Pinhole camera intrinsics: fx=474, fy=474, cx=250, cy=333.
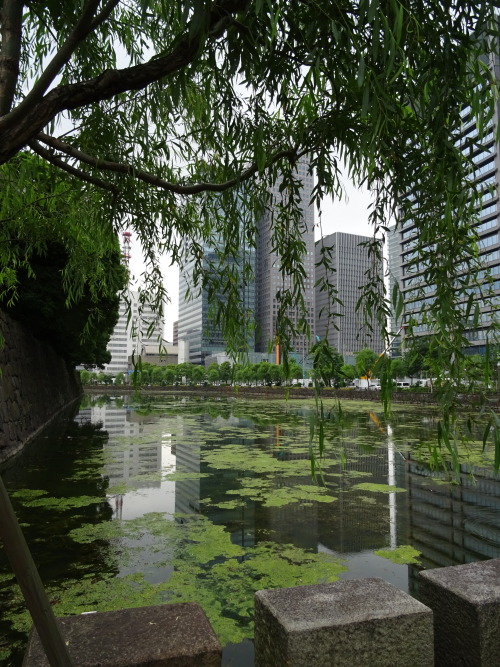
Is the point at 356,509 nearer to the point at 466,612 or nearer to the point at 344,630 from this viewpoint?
the point at 466,612

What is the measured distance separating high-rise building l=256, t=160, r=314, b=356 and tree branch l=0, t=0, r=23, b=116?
144 centimetres

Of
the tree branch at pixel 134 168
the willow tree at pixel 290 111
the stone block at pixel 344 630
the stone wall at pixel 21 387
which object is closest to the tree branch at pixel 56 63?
the willow tree at pixel 290 111

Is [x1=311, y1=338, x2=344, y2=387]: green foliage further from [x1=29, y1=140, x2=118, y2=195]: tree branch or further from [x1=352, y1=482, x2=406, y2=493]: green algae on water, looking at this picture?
[x1=352, y1=482, x2=406, y2=493]: green algae on water

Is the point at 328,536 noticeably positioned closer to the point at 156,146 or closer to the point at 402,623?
the point at 402,623

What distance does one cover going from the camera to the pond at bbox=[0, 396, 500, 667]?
3760mm

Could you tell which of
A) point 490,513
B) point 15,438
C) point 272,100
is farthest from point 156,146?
point 15,438

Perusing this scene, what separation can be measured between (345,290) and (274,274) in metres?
0.47

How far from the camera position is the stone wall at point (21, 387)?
418 inches

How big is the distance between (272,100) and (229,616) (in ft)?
11.1

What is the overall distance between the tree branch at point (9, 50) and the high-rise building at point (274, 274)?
1437 millimetres

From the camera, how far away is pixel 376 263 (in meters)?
2.37

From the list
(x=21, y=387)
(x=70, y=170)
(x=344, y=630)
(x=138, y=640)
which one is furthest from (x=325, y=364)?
(x=21, y=387)

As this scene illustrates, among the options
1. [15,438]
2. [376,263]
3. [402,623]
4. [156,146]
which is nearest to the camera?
[402,623]

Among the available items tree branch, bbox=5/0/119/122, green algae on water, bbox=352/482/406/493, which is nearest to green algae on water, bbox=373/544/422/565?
green algae on water, bbox=352/482/406/493
